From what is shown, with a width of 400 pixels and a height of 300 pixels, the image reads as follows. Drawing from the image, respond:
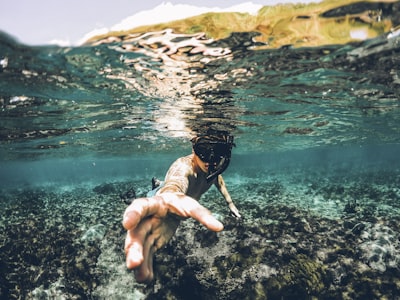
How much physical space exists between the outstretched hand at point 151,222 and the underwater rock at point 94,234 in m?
8.63

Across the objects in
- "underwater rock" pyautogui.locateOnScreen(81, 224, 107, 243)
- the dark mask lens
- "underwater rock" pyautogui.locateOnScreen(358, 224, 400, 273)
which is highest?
the dark mask lens

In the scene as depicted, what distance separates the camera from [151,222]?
2.84m

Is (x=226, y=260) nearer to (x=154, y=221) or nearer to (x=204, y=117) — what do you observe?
(x=154, y=221)

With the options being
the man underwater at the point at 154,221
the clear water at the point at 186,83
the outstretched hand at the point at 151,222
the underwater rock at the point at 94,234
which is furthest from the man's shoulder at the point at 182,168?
the underwater rock at the point at 94,234

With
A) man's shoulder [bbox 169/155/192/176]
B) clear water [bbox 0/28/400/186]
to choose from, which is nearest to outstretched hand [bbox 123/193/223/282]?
man's shoulder [bbox 169/155/192/176]

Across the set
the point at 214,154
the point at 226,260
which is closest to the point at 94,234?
the point at 226,260

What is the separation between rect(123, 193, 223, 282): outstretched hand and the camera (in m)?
2.44

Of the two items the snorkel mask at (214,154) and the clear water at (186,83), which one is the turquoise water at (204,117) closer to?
the clear water at (186,83)

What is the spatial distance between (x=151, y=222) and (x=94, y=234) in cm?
922

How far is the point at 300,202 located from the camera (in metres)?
15.9

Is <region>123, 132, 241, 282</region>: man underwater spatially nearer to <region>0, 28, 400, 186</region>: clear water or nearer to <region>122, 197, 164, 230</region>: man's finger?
<region>122, 197, 164, 230</region>: man's finger

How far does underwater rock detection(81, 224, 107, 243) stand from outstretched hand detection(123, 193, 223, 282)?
863cm

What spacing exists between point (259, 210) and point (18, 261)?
1138cm

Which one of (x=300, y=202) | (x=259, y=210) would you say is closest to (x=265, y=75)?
(x=259, y=210)
